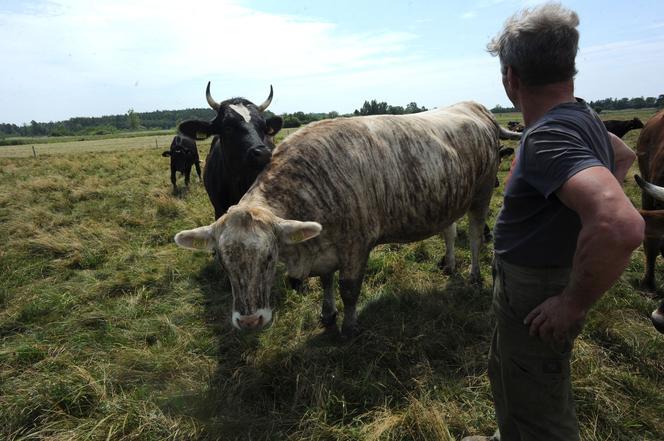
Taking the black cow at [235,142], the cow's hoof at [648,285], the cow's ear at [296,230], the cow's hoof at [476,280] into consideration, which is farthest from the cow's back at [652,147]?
the black cow at [235,142]

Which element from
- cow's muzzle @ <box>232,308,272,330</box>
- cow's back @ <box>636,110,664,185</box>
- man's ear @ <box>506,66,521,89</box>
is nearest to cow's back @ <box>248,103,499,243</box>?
cow's muzzle @ <box>232,308,272,330</box>

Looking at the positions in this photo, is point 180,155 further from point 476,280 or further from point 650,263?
point 650,263

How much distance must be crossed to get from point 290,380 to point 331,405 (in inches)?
17.5

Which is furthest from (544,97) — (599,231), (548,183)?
(599,231)

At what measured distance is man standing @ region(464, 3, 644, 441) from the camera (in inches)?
50.7

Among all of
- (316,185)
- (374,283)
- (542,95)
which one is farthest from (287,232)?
(374,283)

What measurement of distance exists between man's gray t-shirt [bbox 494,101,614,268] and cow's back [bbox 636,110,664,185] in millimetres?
4214

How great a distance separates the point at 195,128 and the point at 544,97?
5.00 meters

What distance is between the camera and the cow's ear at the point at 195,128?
5.51m

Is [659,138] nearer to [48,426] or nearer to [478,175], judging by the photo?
[478,175]

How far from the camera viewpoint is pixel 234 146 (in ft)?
16.6

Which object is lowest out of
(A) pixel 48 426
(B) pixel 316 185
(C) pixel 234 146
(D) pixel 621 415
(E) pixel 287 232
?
(D) pixel 621 415

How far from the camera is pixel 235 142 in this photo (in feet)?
16.5

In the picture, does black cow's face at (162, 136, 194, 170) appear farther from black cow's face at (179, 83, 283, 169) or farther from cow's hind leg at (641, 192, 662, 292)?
cow's hind leg at (641, 192, 662, 292)
